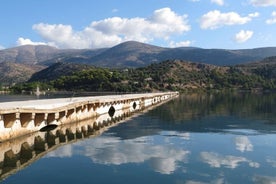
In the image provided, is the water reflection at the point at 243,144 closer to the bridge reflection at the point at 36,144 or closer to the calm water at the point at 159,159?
the calm water at the point at 159,159

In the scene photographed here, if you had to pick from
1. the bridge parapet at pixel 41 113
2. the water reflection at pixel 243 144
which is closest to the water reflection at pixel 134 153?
the bridge parapet at pixel 41 113

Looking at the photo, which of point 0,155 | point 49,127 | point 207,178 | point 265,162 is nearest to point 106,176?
point 207,178

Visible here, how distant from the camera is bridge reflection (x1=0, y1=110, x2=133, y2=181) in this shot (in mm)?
25812

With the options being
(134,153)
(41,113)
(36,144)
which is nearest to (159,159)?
(134,153)

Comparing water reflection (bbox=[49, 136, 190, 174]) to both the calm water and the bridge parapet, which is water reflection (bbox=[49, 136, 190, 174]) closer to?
the calm water

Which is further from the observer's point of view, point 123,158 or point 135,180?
point 123,158

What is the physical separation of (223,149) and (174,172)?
986 cm

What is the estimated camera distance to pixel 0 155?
2764 centimetres

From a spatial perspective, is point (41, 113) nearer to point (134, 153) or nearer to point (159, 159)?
point (134, 153)

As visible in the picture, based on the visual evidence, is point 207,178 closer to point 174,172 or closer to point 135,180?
point 174,172

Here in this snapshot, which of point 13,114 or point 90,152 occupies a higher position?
point 13,114

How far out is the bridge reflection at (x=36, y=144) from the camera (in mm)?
25812

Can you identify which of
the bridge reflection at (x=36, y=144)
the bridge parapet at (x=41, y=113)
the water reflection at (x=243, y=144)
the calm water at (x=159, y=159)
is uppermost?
the bridge parapet at (x=41, y=113)

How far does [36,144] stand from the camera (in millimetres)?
32844
